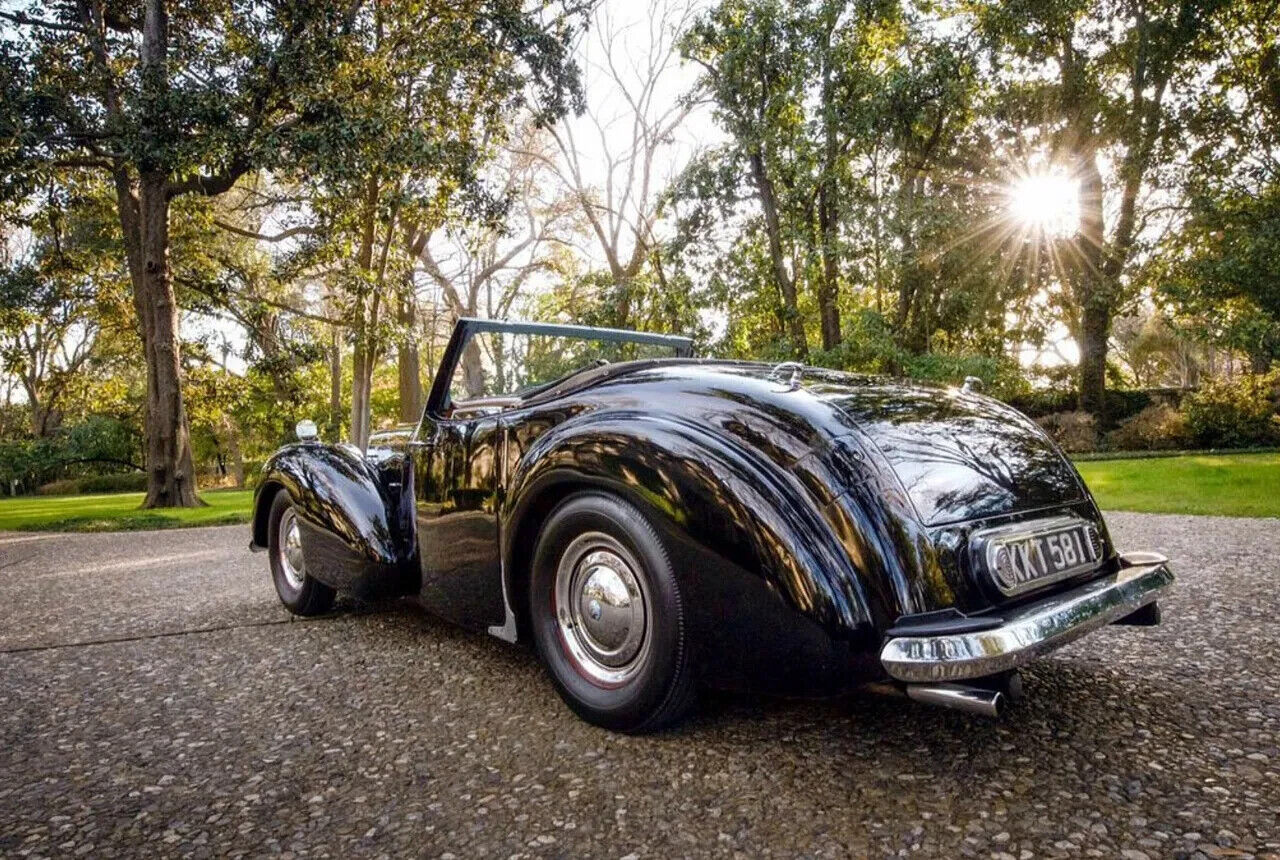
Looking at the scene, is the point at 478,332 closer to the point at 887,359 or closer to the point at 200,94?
the point at 200,94

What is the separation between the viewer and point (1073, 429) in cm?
1858

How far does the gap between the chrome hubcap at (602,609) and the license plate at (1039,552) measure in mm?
1032

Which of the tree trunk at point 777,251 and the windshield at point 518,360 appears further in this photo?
the tree trunk at point 777,251

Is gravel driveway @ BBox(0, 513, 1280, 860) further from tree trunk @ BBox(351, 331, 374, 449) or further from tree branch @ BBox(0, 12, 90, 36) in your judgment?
tree branch @ BBox(0, 12, 90, 36)

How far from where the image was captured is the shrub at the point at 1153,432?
58.3ft

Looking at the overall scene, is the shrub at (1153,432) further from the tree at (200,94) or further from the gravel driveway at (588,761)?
the gravel driveway at (588,761)

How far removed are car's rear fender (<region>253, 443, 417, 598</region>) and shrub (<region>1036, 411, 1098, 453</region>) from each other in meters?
18.5

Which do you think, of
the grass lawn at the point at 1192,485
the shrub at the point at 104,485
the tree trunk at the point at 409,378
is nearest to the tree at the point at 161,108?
the tree trunk at the point at 409,378

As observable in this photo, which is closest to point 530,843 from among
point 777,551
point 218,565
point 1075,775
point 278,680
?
point 777,551

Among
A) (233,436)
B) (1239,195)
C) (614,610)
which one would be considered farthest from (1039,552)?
(233,436)

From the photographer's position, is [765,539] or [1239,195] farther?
[1239,195]

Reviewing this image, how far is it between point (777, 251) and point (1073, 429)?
945 cm

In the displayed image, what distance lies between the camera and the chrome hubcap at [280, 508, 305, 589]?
416cm

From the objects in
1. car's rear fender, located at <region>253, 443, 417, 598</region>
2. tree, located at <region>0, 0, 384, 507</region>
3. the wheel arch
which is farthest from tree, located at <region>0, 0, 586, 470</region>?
car's rear fender, located at <region>253, 443, 417, 598</region>
